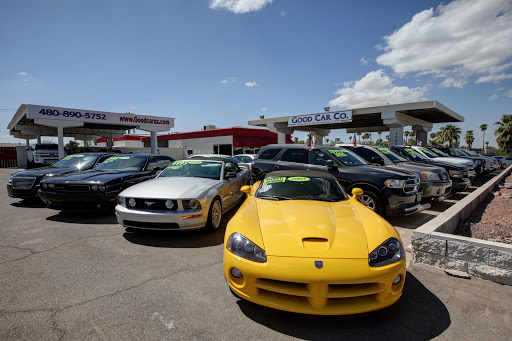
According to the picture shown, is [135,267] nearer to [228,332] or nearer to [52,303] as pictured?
[52,303]

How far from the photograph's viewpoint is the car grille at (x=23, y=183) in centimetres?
711

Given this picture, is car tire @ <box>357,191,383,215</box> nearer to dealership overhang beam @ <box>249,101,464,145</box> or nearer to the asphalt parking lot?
the asphalt parking lot

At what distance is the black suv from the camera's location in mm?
5594

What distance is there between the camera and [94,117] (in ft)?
69.6

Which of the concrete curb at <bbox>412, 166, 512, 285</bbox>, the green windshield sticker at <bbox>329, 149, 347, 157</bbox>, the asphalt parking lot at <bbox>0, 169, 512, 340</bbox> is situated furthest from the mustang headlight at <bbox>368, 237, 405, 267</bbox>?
the green windshield sticker at <bbox>329, 149, 347, 157</bbox>

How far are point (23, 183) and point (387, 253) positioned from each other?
8731 mm

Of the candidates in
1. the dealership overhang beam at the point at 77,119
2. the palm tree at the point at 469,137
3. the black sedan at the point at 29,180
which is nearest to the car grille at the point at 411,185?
the black sedan at the point at 29,180

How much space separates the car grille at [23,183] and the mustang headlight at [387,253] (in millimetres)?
8380

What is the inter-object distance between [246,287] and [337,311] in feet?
2.58

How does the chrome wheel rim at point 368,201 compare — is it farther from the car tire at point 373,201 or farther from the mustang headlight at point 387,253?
the mustang headlight at point 387,253

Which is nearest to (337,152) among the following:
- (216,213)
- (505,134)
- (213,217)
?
(216,213)

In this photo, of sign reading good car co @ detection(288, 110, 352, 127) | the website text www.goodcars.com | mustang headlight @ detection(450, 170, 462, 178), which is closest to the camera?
mustang headlight @ detection(450, 170, 462, 178)

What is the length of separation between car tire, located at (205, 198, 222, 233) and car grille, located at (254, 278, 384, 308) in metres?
2.56

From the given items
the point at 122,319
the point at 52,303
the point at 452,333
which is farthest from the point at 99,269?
the point at 452,333
